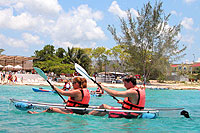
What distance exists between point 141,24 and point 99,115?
3006cm

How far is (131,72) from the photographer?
4462 centimetres

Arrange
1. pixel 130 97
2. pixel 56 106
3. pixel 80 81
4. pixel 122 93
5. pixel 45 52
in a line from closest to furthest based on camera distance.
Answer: pixel 122 93
pixel 130 97
pixel 80 81
pixel 56 106
pixel 45 52

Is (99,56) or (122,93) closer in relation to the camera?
(122,93)

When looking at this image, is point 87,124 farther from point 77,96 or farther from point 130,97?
point 130,97

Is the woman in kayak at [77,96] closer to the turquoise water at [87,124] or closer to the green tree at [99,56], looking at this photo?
the turquoise water at [87,124]

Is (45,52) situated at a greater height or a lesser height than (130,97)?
greater

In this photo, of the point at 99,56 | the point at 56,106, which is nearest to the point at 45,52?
the point at 99,56

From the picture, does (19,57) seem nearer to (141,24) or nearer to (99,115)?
(141,24)

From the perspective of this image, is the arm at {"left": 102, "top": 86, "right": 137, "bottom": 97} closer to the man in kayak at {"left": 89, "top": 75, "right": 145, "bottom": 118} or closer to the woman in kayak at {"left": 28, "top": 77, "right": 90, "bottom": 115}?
the man in kayak at {"left": 89, "top": 75, "right": 145, "bottom": 118}

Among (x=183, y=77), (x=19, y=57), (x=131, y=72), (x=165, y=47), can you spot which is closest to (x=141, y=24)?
(x=165, y=47)

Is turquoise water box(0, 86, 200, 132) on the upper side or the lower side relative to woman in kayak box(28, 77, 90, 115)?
lower

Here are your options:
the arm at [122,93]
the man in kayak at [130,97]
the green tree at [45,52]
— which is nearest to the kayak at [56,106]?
the man in kayak at [130,97]

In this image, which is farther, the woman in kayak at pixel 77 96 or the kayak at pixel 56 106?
the woman in kayak at pixel 77 96

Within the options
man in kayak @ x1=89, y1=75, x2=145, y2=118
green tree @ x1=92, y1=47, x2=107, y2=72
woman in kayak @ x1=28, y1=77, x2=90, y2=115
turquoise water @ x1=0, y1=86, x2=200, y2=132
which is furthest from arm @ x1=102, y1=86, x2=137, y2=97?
→ green tree @ x1=92, y1=47, x2=107, y2=72
